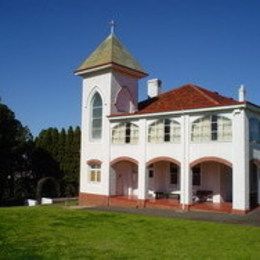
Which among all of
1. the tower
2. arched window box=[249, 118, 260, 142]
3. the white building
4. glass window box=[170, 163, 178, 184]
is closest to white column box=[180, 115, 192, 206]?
the white building

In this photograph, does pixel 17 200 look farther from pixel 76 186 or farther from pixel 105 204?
pixel 105 204

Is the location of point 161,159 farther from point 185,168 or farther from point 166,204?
point 166,204

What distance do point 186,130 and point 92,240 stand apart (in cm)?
1283

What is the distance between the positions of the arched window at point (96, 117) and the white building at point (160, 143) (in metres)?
0.08

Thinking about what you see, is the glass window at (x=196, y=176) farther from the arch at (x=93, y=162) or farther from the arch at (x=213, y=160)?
the arch at (x=93, y=162)

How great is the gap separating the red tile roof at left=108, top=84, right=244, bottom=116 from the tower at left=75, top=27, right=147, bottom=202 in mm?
2231

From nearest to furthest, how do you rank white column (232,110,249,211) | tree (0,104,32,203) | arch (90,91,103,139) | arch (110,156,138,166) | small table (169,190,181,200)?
white column (232,110,249,211), small table (169,190,181,200), arch (110,156,138,166), arch (90,91,103,139), tree (0,104,32,203)

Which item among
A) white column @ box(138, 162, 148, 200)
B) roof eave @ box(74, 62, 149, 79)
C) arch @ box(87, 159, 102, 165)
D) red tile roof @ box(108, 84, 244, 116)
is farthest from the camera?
arch @ box(87, 159, 102, 165)

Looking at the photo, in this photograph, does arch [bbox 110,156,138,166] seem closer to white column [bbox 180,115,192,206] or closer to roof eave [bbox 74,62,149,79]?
white column [bbox 180,115,192,206]

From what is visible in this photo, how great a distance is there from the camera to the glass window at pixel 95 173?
106 ft

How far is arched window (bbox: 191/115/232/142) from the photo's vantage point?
25.4 m

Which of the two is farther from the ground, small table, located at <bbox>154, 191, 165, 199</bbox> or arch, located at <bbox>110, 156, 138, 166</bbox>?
arch, located at <bbox>110, 156, 138, 166</bbox>

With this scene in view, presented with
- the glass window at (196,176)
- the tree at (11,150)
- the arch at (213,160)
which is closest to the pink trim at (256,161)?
the arch at (213,160)

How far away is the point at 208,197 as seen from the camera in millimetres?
28516
